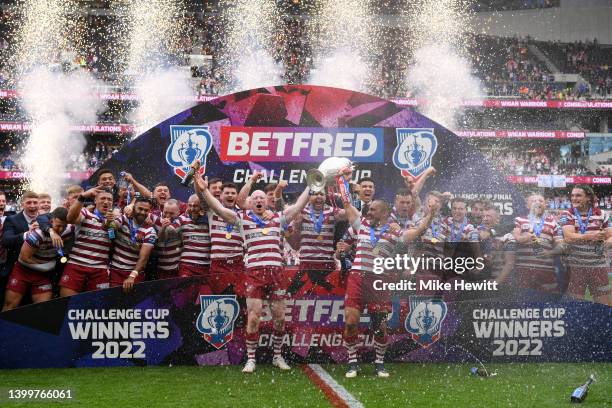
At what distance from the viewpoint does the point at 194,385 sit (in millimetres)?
5953

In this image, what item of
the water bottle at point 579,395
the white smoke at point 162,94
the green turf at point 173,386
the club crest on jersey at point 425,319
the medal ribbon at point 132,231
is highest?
the white smoke at point 162,94

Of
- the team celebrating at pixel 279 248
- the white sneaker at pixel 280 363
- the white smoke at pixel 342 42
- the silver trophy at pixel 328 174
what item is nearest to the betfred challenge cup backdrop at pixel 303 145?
the team celebrating at pixel 279 248

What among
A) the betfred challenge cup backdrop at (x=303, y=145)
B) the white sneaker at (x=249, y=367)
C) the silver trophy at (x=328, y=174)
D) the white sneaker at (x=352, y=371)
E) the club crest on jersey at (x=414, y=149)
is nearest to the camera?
the white sneaker at (x=352, y=371)

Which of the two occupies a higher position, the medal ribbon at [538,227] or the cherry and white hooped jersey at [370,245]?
the medal ribbon at [538,227]

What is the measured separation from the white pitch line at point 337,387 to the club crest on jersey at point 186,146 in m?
3.24

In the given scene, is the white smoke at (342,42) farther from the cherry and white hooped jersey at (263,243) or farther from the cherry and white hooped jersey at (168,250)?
the cherry and white hooped jersey at (263,243)

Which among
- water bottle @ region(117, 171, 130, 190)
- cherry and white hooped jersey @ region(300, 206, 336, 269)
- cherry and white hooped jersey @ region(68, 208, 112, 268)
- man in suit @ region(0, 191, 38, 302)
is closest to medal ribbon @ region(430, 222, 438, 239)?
cherry and white hooped jersey @ region(300, 206, 336, 269)

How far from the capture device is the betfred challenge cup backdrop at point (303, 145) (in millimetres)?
8945

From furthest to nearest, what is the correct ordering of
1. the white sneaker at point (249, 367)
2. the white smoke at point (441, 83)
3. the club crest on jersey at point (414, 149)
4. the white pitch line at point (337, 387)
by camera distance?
the white smoke at point (441, 83) < the club crest on jersey at point (414, 149) < the white sneaker at point (249, 367) < the white pitch line at point (337, 387)

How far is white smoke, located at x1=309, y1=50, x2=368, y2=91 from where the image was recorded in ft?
90.8

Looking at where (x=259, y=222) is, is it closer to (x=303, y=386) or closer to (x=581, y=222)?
(x=303, y=386)

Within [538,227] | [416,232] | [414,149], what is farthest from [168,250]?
[538,227]

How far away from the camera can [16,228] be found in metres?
7.24

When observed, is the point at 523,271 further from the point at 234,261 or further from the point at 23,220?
the point at 23,220
